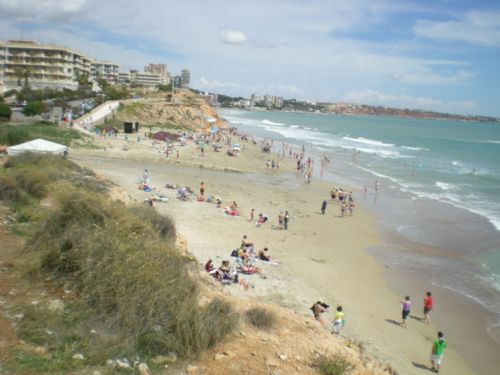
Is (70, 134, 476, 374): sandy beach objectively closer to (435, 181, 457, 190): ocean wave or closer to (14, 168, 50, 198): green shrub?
(14, 168, 50, 198): green shrub

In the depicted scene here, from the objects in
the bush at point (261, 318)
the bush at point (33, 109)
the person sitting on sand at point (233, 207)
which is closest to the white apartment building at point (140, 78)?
the bush at point (33, 109)

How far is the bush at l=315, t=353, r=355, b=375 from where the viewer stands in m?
6.52

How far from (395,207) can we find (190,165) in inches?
603

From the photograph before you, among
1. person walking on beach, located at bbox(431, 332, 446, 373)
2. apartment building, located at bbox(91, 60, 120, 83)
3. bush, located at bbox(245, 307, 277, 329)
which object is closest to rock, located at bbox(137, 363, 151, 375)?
bush, located at bbox(245, 307, 277, 329)

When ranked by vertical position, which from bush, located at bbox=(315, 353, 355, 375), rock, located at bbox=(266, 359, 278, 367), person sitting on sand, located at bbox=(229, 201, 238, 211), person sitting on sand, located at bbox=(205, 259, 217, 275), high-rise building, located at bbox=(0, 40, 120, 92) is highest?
high-rise building, located at bbox=(0, 40, 120, 92)

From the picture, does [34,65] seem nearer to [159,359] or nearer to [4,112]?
[4,112]

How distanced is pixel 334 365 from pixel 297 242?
1067cm

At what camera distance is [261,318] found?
7.81 m

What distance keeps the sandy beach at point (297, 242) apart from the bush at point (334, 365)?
2871 millimetres

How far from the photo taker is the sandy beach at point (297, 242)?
35.2ft

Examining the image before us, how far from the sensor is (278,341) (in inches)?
286

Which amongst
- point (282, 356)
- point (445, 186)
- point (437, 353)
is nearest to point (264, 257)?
point (437, 353)

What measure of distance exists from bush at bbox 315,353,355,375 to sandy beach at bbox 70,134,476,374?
2871 mm

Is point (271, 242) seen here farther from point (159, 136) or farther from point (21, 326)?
point (159, 136)
